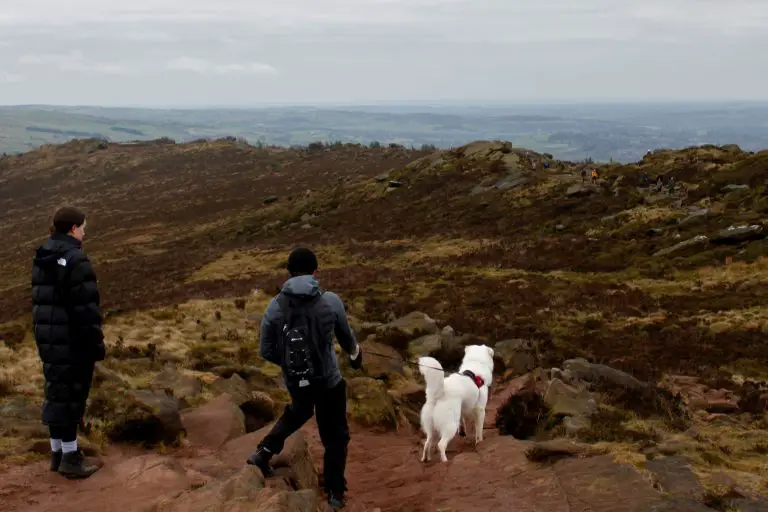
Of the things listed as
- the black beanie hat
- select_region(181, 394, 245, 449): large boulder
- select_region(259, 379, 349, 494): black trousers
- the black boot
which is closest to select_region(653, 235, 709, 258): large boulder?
select_region(181, 394, 245, 449): large boulder

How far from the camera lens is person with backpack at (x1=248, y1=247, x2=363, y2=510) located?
20.7 feet

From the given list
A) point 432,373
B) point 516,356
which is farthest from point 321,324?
point 516,356

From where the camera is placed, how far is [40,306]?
Answer: 668 cm

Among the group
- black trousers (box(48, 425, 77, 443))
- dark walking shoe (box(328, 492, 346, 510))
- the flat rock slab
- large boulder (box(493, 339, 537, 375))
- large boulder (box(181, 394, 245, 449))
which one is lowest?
large boulder (box(493, 339, 537, 375))

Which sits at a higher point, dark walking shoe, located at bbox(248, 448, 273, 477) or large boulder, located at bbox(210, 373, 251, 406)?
dark walking shoe, located at bbox(248, 448, 273, 477)

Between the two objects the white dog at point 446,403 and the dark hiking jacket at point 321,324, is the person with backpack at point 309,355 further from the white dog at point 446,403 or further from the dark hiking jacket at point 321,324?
the white dog at point 446,403

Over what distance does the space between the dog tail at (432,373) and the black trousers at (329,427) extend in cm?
155

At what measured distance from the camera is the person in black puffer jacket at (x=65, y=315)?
6.60 meters

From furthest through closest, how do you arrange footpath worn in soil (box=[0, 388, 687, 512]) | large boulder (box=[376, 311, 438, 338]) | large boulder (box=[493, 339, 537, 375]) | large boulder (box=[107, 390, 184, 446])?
large boulder (box=[376, 311, 438, 338]), large boulder (box=[493, 339, 537, 375]), large boulder (box=[107, 390, 184, 446]), footpath worn in soil (box=[0, 388, 687, 512])

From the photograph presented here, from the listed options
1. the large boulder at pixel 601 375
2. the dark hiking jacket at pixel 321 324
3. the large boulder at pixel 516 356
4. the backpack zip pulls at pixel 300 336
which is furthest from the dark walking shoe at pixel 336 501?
the large boulder at pixel 516 356

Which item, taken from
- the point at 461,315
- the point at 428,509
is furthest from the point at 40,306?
the point at 461,315

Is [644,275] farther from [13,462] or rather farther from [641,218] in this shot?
[13,462]

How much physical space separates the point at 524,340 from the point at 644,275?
11269 mm

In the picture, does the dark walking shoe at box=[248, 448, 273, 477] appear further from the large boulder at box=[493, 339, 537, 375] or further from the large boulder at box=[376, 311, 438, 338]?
the large boulder at box=[376, 311, 438, 338]
